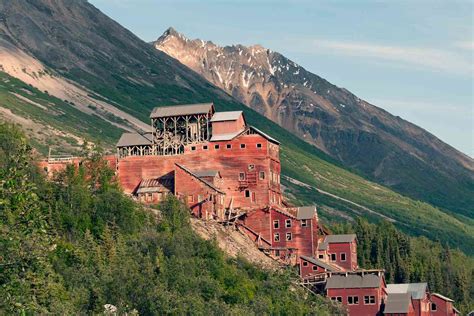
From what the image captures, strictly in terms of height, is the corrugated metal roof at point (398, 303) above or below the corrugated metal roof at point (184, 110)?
below

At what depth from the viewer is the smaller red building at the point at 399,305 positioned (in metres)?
132

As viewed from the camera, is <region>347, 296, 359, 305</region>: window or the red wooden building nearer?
<region>347, 296, 359, 305</region>: window

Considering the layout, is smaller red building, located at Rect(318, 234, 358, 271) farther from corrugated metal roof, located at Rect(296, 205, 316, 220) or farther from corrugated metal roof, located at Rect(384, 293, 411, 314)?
corrugated metal roof, located at Rect(384, 293, 411, 314)

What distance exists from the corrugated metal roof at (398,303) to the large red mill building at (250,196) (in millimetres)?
121

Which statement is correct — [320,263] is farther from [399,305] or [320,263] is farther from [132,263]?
[132,263]

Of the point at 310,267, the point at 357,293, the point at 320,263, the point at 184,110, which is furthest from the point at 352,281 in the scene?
the point at 184,110

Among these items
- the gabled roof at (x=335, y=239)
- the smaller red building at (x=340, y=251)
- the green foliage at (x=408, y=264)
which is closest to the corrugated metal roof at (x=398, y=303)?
the smaller red building at (x=340, y=251)

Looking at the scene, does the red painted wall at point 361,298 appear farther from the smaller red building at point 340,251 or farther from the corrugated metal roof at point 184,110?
the corrugated metal roof at point 184,110

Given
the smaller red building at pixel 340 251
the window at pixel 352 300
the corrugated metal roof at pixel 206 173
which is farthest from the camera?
the smaller red building at pixel 340 251

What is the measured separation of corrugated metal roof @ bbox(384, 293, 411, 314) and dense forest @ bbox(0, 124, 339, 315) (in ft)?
31.0

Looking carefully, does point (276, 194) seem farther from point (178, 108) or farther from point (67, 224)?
point (67, 224)

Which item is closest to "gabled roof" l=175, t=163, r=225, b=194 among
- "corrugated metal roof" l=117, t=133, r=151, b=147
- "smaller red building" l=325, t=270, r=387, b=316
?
"corrugated metal roof" l=117, t=133, r=151, b=147

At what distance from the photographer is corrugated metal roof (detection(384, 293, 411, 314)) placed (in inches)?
5207

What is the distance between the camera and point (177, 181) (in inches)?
5315
